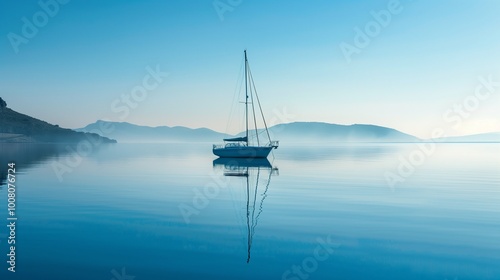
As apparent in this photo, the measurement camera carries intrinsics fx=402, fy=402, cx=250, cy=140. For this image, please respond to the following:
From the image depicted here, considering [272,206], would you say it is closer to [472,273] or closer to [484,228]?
[484,228]

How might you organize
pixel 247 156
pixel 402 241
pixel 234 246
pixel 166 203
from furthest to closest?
pixel 247 156, pixel 166 203, pixel 402 241, pixel 234 246

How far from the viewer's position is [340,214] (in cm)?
2128

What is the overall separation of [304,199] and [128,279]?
1722cm

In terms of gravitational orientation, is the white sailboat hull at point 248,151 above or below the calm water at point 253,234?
above

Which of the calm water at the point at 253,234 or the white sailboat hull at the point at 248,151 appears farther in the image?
the white sailboat hull at the point at 248,151

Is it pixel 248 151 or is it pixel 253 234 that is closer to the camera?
pixel 253 234

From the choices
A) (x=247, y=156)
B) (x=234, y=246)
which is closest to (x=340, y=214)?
(x=234, y=246)

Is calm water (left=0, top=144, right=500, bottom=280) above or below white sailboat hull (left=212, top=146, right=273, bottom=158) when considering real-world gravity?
below

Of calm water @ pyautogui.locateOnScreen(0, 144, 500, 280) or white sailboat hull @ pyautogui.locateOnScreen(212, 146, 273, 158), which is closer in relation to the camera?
calm water @ pyautogui.locateOnScreen(0, 144, 500, 280)

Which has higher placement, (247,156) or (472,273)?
(247,156)

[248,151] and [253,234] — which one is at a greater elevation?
[248,151]

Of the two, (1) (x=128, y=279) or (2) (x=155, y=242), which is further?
(2) (x=155, y=242)

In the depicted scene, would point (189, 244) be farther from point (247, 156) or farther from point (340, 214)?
point (247, 156)

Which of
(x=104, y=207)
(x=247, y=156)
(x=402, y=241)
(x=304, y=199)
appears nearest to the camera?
(x=402, y=241)
